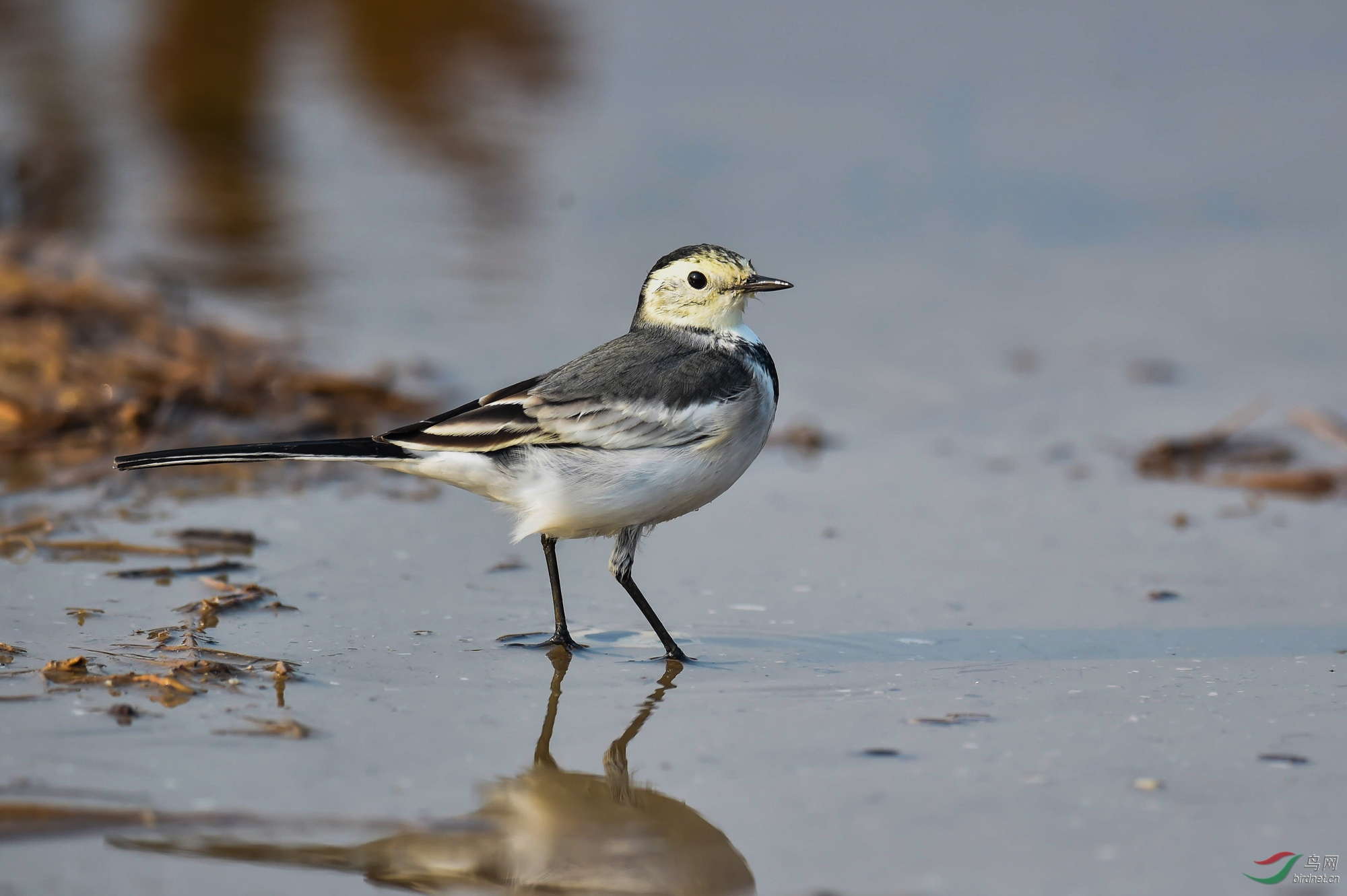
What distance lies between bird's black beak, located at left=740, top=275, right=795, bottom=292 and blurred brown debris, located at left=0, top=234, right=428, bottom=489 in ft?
7.80

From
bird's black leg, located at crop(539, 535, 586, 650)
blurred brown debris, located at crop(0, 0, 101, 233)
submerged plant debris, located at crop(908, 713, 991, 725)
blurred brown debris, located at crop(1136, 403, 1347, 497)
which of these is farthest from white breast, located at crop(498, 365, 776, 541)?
blurred brown debris, located at crop(0, 0, 101, 233)

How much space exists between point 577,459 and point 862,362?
3800mm

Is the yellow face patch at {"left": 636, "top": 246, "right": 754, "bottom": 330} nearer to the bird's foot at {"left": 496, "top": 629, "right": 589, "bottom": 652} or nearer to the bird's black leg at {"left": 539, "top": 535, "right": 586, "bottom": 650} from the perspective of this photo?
the bird's black leg at {"left": 539, "top": 535, "right": 586, "bottom": 650}

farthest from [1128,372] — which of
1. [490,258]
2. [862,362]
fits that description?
[490,258]

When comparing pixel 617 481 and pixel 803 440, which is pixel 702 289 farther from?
pixel 803 440

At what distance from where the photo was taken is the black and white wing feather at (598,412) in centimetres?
491

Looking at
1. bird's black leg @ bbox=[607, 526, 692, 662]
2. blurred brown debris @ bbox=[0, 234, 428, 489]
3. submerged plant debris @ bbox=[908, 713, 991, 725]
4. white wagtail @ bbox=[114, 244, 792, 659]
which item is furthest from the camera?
blurred brown debris @ bbox=[0, 234, 428, 489]

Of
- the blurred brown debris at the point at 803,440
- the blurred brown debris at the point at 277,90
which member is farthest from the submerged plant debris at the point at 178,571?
the blurred brown debris at the point at 277,90

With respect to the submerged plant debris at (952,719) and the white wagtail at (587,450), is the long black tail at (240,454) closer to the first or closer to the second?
the white wagtail at (587,450)

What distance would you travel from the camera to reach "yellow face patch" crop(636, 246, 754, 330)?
553cm

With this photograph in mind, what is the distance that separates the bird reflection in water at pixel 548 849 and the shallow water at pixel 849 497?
2.2 inches

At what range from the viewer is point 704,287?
5.54m

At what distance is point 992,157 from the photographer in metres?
11.6

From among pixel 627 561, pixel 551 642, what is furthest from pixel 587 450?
pixel 551 642
